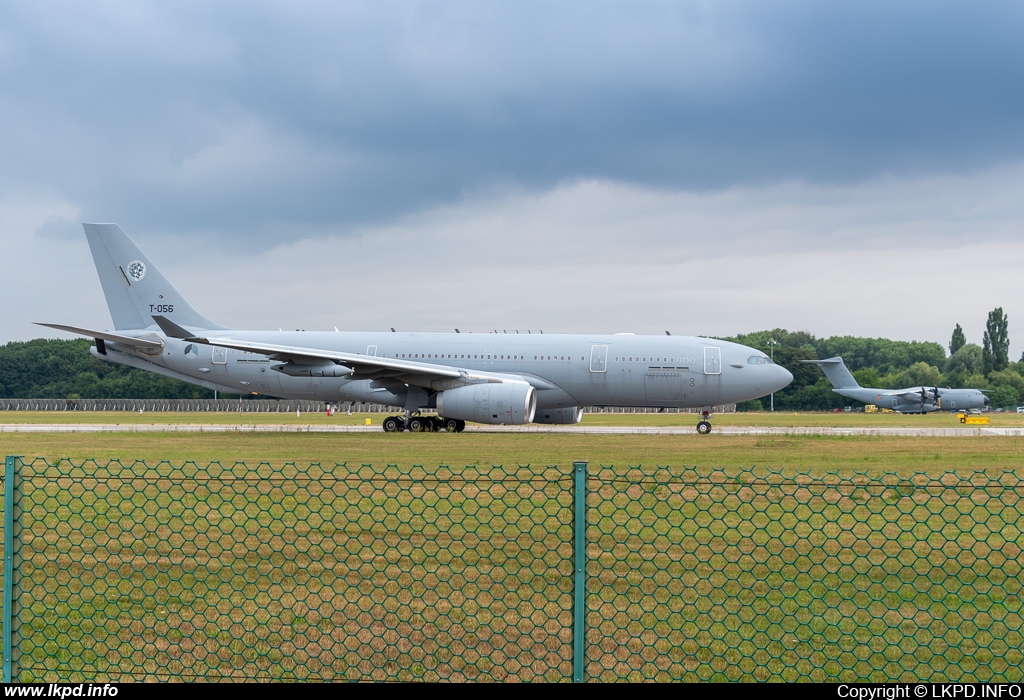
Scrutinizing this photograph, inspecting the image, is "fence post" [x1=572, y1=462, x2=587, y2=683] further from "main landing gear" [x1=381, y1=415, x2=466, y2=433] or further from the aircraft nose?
the aircraft nose

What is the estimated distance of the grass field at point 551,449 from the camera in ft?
72.3

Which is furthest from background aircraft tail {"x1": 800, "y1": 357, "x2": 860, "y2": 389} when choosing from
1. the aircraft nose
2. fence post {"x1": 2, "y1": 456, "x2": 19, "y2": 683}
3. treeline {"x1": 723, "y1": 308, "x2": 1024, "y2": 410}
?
fence post {"x1": 2, "y1": 456, "x2": 19, "y2": 683}

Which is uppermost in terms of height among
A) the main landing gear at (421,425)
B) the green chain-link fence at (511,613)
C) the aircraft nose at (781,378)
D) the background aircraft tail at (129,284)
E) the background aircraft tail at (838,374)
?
the background aircraft tail at (129,284)

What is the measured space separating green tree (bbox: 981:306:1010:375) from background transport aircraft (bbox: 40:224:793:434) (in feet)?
374

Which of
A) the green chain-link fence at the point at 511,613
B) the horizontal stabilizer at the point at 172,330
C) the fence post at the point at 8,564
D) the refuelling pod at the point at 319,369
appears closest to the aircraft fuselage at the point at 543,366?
the refuelling pod at the point at 319,369

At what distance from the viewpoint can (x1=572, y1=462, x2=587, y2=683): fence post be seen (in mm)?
5676

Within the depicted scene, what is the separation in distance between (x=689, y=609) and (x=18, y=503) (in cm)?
501

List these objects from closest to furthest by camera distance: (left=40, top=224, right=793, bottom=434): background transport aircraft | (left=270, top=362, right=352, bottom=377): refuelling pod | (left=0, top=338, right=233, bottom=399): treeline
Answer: (left=40, top=224, right=793, bottom=434): background transport aircraft
(left=270, top=362, right=352, bottom=377): refuelling pod
(left=0, top=338, right=233, bottom=399): treeline

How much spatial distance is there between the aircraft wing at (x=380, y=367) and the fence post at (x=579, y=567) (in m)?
26.8

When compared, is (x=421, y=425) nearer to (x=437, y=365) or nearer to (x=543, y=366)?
(x=437, y=365)

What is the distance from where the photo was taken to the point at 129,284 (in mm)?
37750

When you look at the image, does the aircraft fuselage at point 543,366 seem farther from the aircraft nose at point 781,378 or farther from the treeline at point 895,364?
the treeline at point 895,364

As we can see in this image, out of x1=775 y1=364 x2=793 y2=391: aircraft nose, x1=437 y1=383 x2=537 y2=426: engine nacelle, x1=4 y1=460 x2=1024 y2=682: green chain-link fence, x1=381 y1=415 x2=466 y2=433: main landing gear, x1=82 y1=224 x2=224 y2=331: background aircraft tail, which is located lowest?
x1=4 y1=460 x2=1024 y2=682: green chain-link fence

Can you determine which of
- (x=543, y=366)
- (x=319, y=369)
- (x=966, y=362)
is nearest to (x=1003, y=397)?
(x=966, y=362)
